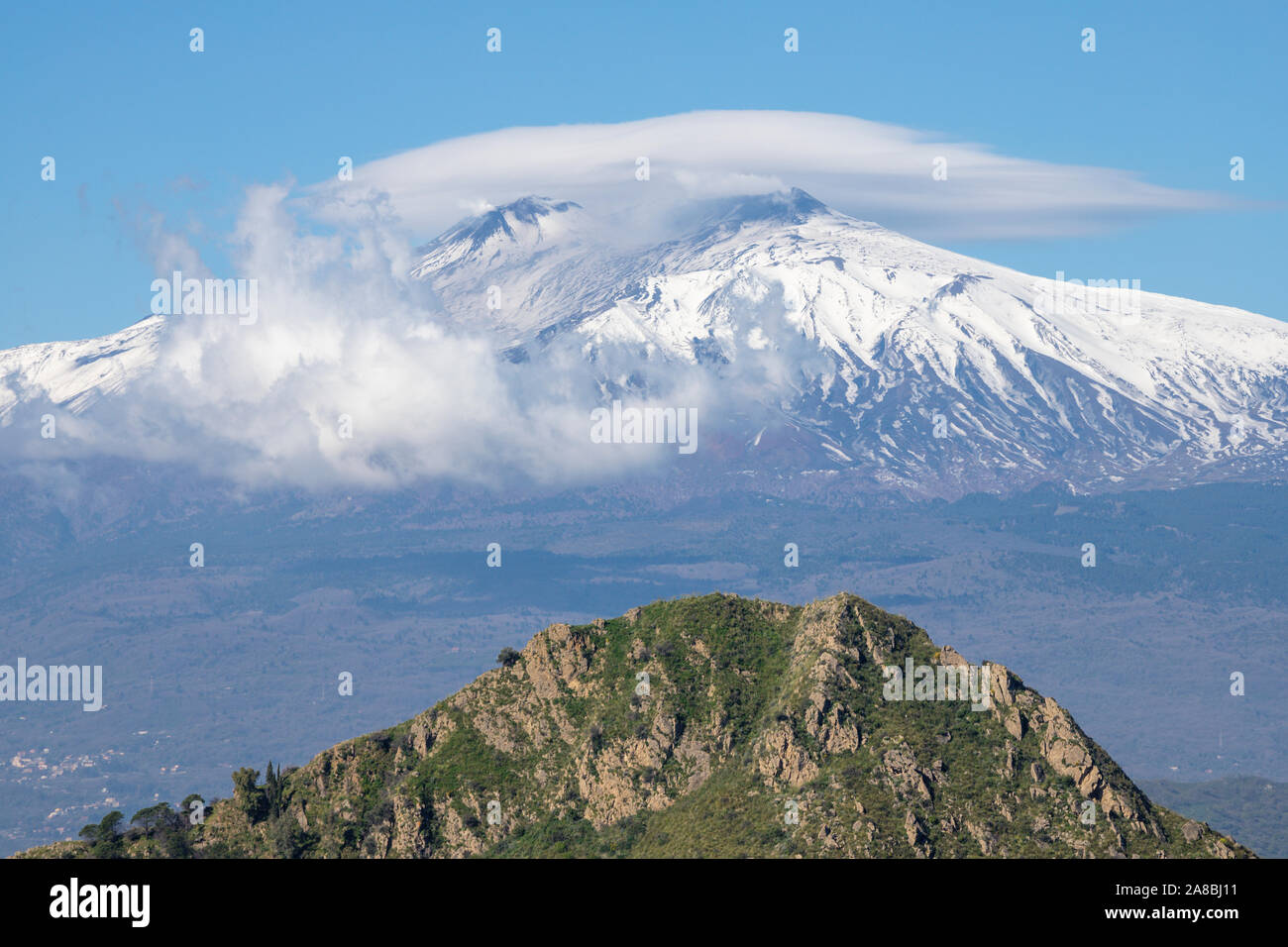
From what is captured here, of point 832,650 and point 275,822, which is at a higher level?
point 832,650

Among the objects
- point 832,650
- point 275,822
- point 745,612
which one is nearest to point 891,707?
point 832,650
